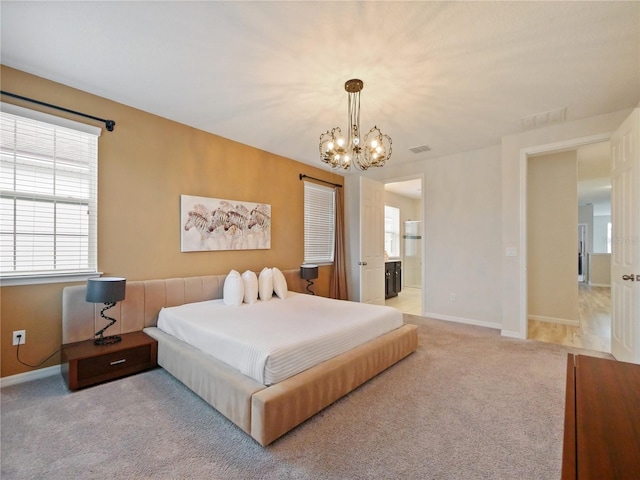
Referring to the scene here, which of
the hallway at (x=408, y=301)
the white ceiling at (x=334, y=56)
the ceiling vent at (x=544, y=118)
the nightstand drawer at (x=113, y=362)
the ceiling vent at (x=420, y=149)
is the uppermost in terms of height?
the white ceiling at (x=334, y=56)

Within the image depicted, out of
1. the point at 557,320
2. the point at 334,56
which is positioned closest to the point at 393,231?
the point at 557,320

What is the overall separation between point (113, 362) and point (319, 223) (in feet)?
12.1

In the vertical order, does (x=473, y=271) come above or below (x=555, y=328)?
above

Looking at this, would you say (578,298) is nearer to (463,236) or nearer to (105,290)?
(463,236)

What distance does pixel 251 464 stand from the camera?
1641 millimetres

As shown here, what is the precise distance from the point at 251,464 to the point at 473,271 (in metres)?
4.10

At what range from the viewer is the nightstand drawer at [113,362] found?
2.45 m

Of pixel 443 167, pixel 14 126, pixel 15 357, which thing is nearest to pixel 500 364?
pixel 443 167

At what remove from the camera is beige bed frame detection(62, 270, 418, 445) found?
1.81m

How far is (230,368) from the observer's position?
2.11 meters

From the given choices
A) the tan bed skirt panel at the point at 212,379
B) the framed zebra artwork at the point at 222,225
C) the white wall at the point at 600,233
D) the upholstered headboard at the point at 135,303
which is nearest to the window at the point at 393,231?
the framed zebra artwork at the point at 222,225

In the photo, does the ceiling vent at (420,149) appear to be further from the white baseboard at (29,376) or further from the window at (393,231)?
the white baseboard at (29,376)

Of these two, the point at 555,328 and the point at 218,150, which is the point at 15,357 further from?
the point at 555,328

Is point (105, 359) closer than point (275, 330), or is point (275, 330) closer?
point (275, 330)
